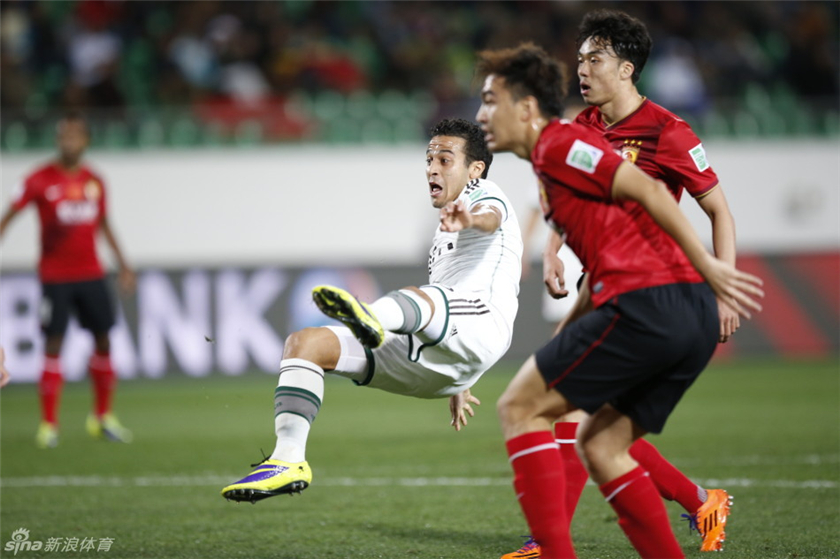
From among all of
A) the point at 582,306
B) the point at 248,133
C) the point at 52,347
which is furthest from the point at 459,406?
the point at 248,133

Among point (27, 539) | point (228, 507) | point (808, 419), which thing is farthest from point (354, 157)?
point (27, 539)

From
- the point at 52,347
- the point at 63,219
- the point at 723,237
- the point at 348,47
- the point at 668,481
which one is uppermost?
the point at 348,47

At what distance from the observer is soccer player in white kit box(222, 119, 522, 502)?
4.27m

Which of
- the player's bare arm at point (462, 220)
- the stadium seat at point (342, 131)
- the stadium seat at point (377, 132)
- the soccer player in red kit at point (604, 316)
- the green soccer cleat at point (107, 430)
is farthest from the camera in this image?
the stadium seat at point (377, 132)

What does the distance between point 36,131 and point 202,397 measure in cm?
442

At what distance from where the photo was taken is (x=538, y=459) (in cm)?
391

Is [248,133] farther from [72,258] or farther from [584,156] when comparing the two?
[584,156]

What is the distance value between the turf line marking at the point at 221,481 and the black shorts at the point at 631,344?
10.2ft

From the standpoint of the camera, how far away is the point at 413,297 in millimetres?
4539

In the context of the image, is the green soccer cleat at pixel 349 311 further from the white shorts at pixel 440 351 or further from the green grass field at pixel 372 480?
the green grass field at pixel 372 480

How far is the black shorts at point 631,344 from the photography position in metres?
3.79

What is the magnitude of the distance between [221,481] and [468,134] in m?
3.31

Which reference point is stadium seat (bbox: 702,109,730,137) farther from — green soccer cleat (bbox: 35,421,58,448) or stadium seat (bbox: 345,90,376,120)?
green soccer cleat (bbox: 35,421,58,448)

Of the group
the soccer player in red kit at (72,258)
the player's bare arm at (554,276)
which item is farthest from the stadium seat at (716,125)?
the player's bare arm at (554,276)
